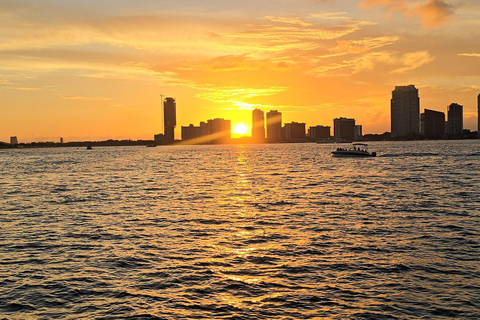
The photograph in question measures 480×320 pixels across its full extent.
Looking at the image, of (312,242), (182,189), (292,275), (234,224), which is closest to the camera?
(292,275)

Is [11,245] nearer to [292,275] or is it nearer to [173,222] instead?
[173,222]

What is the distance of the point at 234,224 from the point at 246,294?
16.5 meters

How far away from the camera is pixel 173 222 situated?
36.6 m

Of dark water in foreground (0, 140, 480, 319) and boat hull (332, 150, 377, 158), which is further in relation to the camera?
boat hull (332, 150, 377, 158)

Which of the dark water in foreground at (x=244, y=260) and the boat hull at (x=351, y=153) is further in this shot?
the boat hull at (x=351, y=153)

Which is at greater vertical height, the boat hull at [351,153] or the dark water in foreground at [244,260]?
the boat hull at [351,153]

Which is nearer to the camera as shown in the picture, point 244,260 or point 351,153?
point 244,260

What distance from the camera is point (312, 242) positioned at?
2834 centimetres

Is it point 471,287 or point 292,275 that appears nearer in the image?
point 471,287

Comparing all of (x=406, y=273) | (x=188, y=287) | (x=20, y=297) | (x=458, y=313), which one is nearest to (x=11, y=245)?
(x=20, y=297)

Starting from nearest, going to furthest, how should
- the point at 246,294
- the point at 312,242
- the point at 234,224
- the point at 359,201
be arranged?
the point at 246,294, the point at 312,242, the point at 234,224, the point at 359,201

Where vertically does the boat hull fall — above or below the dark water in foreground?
above

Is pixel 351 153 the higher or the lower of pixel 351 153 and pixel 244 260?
the higher

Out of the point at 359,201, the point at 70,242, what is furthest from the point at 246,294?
the point at 359,201
